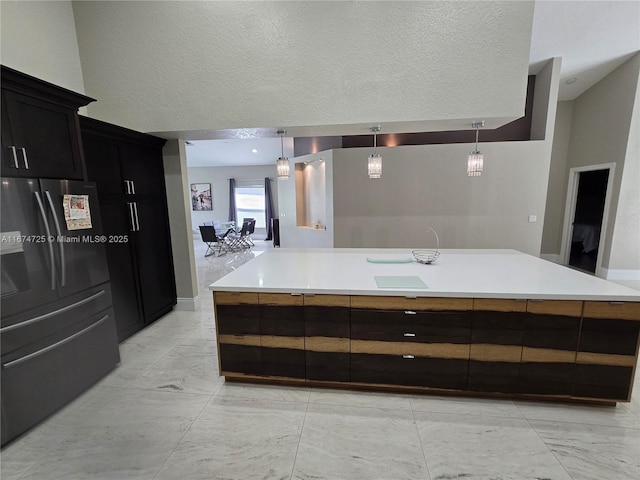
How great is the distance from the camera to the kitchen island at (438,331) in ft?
5.86

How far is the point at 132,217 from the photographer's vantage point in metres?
2.88

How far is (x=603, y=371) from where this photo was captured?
181 centimetres

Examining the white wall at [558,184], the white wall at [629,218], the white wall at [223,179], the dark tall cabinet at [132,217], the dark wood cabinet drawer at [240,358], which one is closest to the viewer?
the dark wood cabinet drawer at [240,358]

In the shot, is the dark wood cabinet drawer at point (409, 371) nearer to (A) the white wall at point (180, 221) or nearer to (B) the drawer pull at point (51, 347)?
(B) the drawer pull at point (51, 347)

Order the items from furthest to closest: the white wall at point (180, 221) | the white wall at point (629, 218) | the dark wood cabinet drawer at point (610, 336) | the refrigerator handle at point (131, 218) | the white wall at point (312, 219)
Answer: the white wall at point (312, 219) → the white wall at point (629, 218) → the white wall at point (180, 221) → the refrigerator handle at point (131, 218) → the dark wood cabinet drawer at point (610, 336)

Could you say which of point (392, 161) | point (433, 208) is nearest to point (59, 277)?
point (392, 161)

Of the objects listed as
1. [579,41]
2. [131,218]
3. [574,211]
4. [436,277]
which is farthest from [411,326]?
[574,211]

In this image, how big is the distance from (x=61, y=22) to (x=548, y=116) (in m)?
6.40

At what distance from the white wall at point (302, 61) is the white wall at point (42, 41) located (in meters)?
0.10

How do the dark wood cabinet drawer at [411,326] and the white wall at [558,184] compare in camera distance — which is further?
the white wall at [558,184]

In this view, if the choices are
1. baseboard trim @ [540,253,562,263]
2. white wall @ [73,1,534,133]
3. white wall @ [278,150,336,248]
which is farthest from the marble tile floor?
baseboard trim @ [540,253,562,263]

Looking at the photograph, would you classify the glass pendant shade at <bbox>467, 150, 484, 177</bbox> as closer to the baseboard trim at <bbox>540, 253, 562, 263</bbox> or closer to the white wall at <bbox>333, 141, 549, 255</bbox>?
the white wall at <bbox>333, 141, 549, 255</bbox>

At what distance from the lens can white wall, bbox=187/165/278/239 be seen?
395 inches

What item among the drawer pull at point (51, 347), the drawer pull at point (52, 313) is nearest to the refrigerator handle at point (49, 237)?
the drawer pull at point (52, 313)
